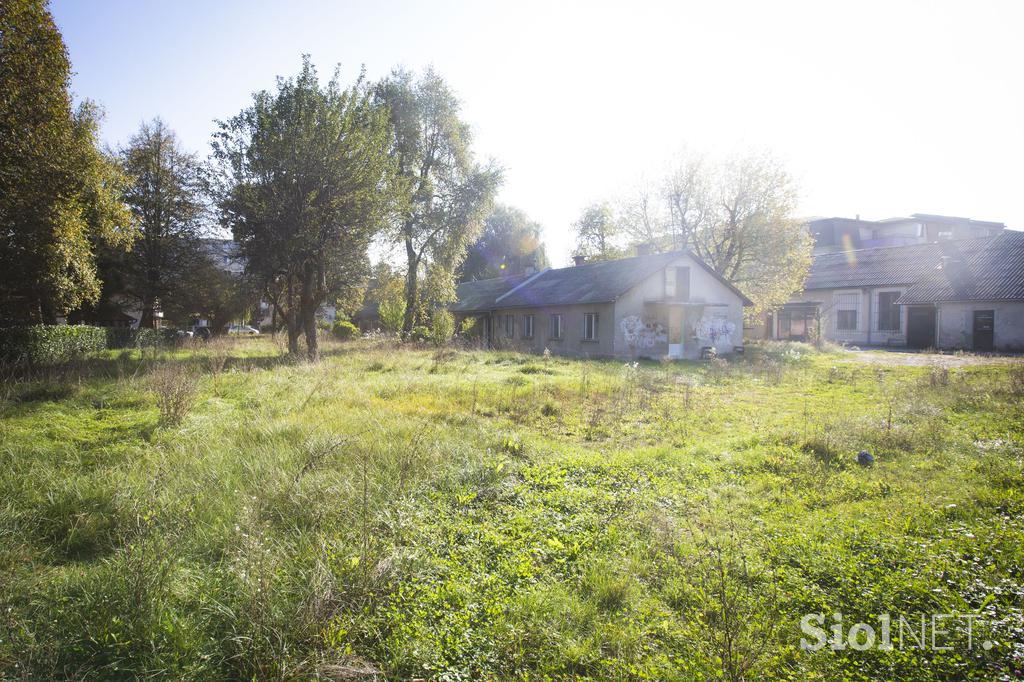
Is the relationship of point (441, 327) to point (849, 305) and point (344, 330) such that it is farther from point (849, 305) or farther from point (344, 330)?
point (849, 305)

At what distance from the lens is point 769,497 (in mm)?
5762

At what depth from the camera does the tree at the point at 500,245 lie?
55562 millimetres

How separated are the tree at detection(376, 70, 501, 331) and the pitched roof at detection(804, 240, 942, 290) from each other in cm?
2421

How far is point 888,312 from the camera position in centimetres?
3228

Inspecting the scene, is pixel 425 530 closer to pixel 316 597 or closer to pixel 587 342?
pixel 316 597

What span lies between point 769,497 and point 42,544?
275 inches

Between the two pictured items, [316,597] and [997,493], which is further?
[997,493]

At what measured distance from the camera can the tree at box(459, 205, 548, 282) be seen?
55.6 m

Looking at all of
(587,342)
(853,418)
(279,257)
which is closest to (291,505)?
(853,418)

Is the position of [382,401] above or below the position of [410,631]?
above

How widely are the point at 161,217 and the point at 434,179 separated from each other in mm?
15644

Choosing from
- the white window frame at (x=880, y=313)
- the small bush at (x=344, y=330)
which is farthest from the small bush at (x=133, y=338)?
the white window frame at (x=880, y=313)

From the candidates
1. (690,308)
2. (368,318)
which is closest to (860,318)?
(690,308)

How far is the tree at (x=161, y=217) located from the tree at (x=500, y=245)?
28.2 metres
